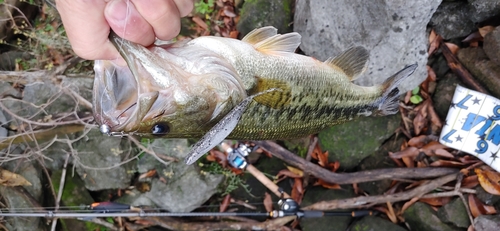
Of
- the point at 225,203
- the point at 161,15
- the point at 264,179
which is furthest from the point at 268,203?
the point at 161,15

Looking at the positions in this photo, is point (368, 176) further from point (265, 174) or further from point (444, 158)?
point (265, 174)

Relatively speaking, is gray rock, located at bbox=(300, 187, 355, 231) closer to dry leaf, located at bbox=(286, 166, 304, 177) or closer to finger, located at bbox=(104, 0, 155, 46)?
dry leaf, located at bbox=(286, 166, 304, 177)

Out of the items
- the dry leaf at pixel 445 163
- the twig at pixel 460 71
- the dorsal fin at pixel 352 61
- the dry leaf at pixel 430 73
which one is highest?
the dorsal fin at pixel 352 61

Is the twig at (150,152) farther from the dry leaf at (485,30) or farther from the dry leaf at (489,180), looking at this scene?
the dry leaf at (485,30)

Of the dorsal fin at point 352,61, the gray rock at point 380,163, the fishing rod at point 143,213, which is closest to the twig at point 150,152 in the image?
the fishing rod at point 143,213

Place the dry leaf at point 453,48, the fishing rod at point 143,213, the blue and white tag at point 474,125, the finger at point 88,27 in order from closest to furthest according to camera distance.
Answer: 1. the finger at point 88,27
2. the fishing rod at point 143,213
3. the blue and white tag at point 474,125
4. the dry leaf at point 453,48
